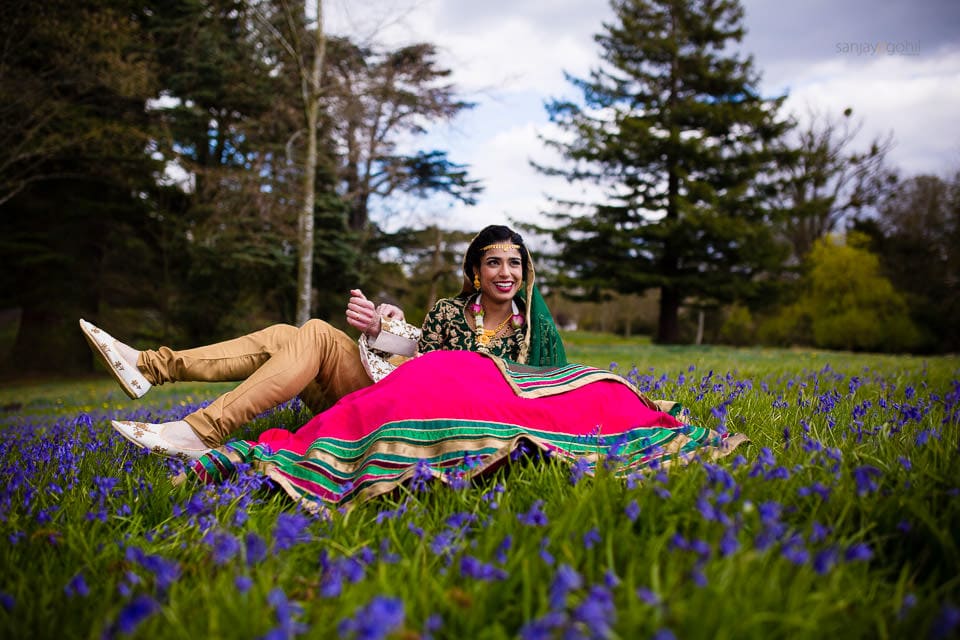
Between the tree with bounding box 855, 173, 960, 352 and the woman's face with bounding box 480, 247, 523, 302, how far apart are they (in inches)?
1093

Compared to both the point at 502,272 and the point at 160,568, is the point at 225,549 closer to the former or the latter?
the point at 160,568

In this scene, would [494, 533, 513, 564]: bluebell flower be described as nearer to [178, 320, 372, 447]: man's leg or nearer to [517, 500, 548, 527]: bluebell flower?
[517, 500, 548, 527]: bluebell flower

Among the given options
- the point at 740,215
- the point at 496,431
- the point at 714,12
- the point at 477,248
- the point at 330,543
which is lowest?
the point at 330,543

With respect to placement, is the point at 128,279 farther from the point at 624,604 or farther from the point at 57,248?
the point at 624,604

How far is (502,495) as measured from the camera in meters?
Result: 1.80

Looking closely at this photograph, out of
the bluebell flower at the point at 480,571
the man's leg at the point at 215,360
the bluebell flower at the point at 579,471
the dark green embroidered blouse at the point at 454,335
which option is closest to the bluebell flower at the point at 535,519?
the bluebell flower at the point at 480,571

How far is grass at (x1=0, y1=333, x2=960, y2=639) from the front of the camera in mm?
1021

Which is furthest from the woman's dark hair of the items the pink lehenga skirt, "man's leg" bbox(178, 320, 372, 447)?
the pink lehenga skirt

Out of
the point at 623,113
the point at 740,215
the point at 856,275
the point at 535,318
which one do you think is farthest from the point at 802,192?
the point at 535,318

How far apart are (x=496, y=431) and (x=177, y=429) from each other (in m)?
1.75

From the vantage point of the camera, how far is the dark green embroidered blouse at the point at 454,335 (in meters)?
3.65

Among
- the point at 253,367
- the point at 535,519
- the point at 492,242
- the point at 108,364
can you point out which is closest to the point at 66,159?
the point at 108,364

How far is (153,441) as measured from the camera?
2.61 meters

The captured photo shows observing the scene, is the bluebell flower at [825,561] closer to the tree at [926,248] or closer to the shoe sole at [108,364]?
the shoe sole at [108,364]
